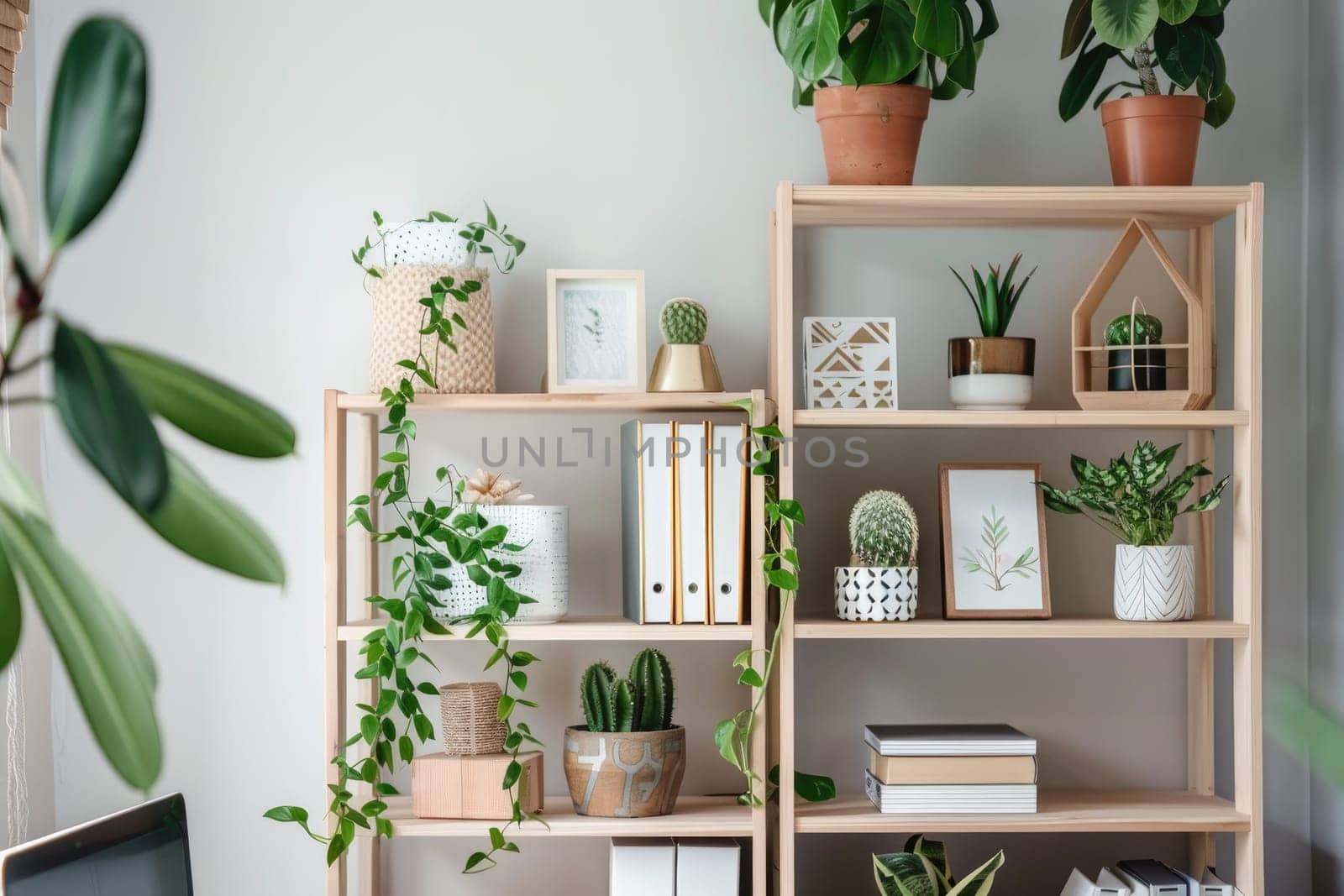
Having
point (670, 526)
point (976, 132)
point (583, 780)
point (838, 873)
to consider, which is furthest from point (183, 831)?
point (976, 132)

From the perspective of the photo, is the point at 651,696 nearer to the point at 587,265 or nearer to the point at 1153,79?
the point at 587,265

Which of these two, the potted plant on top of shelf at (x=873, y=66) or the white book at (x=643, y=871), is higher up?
the potted plant on top of shelf at (x=873, y=66)

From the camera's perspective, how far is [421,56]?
1938mm

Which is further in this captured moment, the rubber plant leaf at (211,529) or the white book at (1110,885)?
the white book at (1110,885)

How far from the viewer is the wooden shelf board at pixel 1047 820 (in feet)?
5.56

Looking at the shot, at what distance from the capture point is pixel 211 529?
178 millimetres

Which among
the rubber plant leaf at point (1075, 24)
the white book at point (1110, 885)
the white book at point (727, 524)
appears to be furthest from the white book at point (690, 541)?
the rubber plant leaf at point (1075, 24)

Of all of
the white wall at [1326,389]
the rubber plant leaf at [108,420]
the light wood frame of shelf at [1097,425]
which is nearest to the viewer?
the rubber plant leaf at [108,420]

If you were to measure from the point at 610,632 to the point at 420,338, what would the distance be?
517 mm

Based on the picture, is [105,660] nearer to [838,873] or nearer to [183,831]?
[183,831]

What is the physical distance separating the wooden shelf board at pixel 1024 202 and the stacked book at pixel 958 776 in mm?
799

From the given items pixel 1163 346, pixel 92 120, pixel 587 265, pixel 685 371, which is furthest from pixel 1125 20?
pixel 92 120

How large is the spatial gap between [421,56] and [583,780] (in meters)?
1.21

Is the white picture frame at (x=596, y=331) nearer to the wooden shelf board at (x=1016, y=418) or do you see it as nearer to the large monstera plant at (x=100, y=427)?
the wooden shelf board at (x=1016, y=418)
